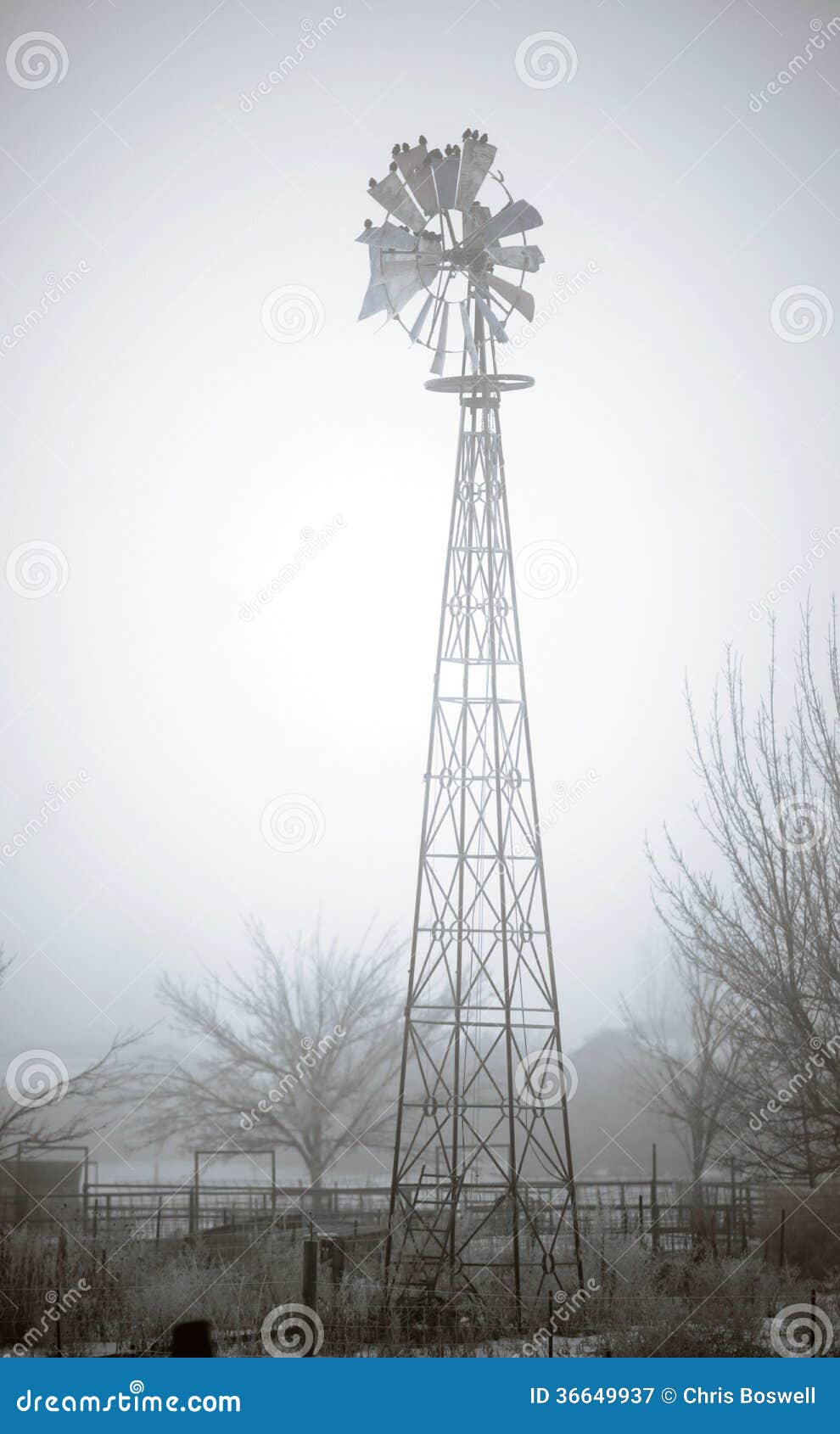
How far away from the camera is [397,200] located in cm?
1883

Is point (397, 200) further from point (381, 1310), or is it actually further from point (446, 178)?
point (381, 1310)

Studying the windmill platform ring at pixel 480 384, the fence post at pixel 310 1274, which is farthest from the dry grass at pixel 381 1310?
the windmill platform ring at pixel 480 384

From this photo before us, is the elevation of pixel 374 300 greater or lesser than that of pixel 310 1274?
greater

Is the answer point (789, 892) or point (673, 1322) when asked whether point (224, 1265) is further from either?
point (789, 892)

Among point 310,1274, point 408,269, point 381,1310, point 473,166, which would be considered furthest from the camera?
point 408,269

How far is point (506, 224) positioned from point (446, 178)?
984 mm

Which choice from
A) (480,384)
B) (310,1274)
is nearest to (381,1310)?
(310,1274)

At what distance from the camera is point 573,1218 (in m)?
17.1

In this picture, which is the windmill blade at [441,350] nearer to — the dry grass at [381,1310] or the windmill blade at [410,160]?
the windmill blade at [410,160]

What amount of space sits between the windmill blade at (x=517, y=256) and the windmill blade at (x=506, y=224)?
0.47ft

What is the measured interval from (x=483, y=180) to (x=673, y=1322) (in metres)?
14.4

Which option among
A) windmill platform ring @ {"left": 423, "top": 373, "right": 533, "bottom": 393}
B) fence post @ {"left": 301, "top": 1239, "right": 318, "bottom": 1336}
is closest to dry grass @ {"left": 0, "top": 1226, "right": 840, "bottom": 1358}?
fence post @ {"left": 301, "top": 1239, "right": 318, "bottom": 1336}

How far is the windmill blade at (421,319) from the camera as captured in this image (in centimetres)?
1897

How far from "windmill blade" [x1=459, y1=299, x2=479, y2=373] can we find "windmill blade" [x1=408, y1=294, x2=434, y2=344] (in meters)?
0.43
